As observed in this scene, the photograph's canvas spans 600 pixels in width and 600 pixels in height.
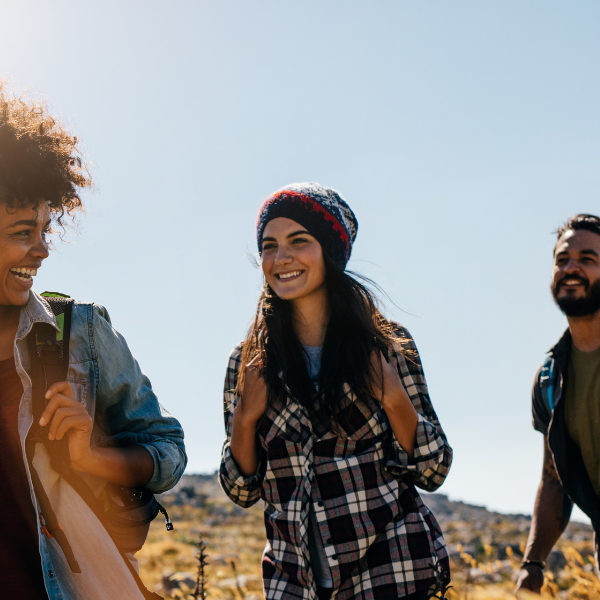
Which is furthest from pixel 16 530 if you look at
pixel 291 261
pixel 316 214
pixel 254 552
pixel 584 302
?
pixel 254 552

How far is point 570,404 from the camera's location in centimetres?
487

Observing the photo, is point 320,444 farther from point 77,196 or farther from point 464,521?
point 464,521

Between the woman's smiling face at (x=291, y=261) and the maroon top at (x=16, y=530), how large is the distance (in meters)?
1.56

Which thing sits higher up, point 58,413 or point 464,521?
point 58,413

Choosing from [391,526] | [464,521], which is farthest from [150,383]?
[464,521]

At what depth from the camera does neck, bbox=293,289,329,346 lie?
3.71 meters

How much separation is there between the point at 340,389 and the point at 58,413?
4.73 feet

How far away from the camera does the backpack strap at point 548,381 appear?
496 centimetres

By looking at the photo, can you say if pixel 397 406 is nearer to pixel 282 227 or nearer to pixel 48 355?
pixel 282 227

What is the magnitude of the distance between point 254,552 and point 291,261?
21603 millimetres

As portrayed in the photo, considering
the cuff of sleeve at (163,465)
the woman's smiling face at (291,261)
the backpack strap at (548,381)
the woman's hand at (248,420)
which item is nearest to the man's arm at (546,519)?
the backpack strap at (548,381)

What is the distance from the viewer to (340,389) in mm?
3369

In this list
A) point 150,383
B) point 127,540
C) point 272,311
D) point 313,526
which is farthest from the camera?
point 272,311

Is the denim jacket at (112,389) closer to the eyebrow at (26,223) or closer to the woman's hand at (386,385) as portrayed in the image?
the eyebrow at (26,223)
